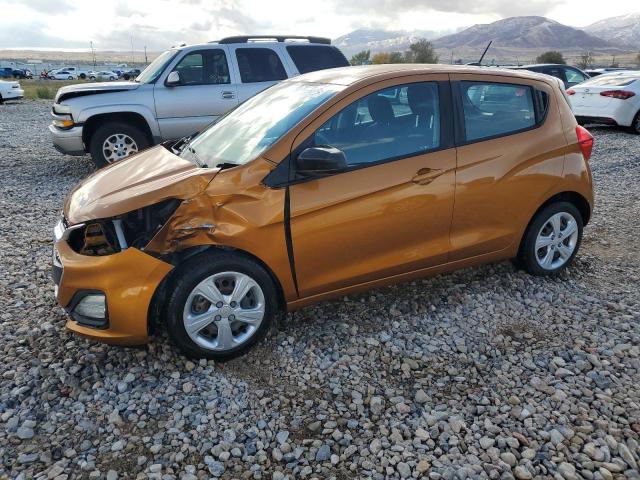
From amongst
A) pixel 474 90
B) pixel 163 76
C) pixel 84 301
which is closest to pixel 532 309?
pixel 474 90

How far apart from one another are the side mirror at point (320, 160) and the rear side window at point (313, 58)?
18.0 feet

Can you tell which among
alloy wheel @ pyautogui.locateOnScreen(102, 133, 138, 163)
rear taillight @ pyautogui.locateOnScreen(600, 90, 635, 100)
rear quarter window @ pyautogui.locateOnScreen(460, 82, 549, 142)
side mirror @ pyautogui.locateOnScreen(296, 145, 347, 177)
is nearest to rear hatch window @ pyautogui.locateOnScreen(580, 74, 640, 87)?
rear taillight @ pyautogui.locateOnScreen(600, 90, 635, 100)

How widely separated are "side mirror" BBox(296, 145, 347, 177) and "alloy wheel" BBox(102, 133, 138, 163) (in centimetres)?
537

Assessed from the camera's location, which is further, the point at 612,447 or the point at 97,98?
the point at 97,98

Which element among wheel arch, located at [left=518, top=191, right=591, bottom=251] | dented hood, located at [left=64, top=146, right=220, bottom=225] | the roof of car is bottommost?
wheel arch, located at [left=518, top=191, right=591, bottom=251]

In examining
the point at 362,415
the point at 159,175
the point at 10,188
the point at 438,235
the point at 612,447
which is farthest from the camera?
the point at 10,188

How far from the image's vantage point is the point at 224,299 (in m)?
3.08

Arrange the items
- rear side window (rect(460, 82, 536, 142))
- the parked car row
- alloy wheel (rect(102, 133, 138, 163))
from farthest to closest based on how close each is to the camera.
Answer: the parked car row → alloy wheel (rect(102, 133, 138, 163)) → rear side window (rect(460, 82, 536, 142))

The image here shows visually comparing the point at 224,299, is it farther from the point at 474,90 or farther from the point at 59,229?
the point at 474,90

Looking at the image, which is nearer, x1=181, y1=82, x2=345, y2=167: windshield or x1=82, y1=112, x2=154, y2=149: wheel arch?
x1=181, y1=82, x2=345, y2=167: windshield

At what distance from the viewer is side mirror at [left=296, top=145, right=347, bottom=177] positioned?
3004mm

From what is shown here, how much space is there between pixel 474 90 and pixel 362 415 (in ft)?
7.97

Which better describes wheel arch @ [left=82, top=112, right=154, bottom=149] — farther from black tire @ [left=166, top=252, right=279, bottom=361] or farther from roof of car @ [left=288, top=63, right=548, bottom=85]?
black tire @ [left=166, top=252, right=279, bottom=361]

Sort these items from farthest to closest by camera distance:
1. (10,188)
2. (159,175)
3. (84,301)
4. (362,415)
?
1. (10,188)
2. (159,175)
3. (84,301)
4. (362,415)
